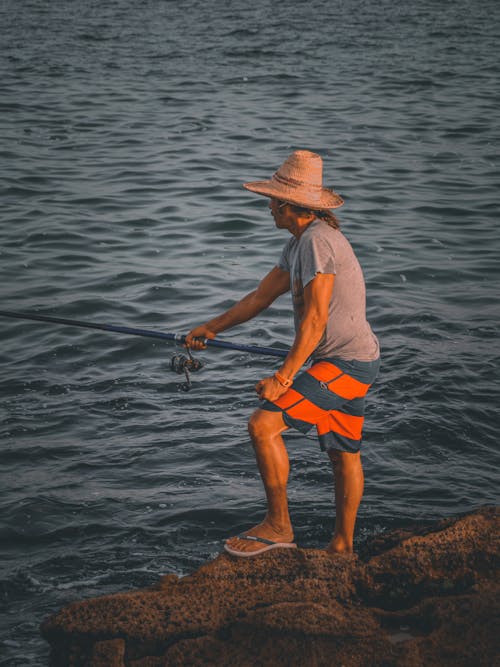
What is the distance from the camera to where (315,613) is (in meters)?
3.64

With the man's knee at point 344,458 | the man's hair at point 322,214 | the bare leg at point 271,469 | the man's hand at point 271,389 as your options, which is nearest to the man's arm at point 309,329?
the man's hand at point 271,389

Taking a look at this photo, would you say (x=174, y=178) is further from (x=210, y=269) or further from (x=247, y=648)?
(x=247, y=648)

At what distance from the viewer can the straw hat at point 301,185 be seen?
425 cm

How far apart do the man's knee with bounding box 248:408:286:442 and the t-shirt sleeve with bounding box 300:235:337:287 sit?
0.64 m

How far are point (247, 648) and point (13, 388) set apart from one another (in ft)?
15.4

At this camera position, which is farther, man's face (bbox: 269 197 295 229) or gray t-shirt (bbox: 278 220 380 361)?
man's face (bbox: 269 197 295 229)

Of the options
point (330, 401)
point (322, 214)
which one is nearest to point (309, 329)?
point (330, 401)

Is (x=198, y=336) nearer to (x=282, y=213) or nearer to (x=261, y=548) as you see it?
(x=282, y=213)

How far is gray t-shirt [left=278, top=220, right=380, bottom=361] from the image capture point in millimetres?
4121

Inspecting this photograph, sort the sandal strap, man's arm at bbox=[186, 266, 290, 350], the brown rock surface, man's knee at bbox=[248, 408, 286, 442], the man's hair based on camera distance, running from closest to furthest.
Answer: the brown rock surface, man's knee at bbox=[248, 408, 286, 442], the man's hair, the sandal strap, man's arm at bbox=[186, 266, 290, 350]

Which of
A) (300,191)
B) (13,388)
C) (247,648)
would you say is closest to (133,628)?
(247,648)

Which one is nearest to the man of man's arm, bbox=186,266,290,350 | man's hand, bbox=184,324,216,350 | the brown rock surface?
man's arm, bbox=186,266,290,350

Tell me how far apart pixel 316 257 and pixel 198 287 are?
6.46m

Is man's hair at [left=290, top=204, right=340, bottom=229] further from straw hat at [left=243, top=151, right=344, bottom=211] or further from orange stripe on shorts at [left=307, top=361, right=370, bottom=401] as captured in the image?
orange stripe on shorts at [left=307, top=361, right=370, bottom=401]
